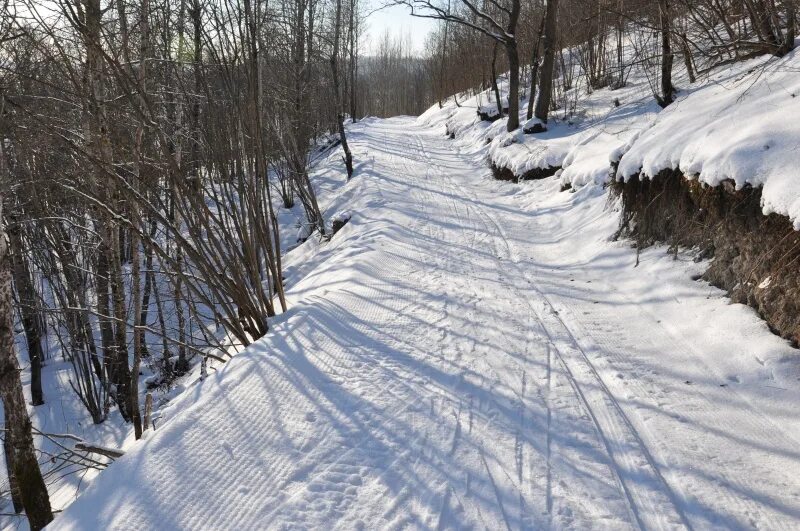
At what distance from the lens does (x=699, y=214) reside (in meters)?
5.41

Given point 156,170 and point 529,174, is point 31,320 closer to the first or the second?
point 156,170

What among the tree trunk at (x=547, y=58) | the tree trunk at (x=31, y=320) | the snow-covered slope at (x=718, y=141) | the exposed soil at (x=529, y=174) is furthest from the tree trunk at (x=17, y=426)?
the tree trunk at (x=547, y=58)

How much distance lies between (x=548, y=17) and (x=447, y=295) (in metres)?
10.9

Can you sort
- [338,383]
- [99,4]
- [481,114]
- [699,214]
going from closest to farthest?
[338,383]
[699,214]
[99,4]
[481,114]

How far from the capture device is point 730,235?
4781 millimetres

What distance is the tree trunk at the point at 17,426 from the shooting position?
473 cm

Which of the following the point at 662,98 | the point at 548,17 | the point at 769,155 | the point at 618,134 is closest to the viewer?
the point at 769,155

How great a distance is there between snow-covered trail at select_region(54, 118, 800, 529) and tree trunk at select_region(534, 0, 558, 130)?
9.52 m

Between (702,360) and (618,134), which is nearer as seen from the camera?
(702,360)

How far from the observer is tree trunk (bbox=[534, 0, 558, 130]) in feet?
44.6

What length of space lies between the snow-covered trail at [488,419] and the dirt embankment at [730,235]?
21cm

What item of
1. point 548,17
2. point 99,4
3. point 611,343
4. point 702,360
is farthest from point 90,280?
point 548,17

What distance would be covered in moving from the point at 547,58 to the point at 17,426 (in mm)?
13781

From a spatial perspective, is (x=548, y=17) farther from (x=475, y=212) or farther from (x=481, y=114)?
(x=481, y=114)
